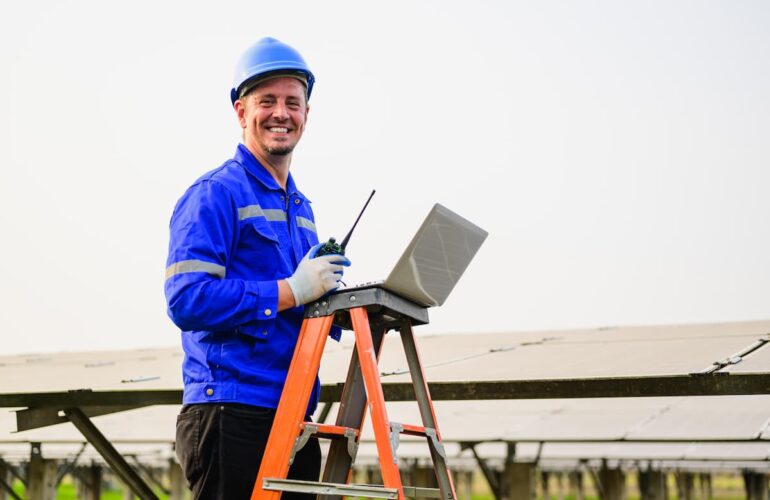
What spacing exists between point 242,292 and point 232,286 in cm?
3

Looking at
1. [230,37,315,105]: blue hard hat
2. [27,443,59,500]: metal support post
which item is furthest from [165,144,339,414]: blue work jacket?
[27,443,59,500]: metal support post

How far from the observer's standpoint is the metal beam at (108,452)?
4.98 meters

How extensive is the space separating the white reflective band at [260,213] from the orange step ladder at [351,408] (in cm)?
33

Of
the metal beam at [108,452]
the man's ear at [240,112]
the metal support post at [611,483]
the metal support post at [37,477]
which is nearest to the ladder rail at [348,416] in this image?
the man's ear at [240,112]

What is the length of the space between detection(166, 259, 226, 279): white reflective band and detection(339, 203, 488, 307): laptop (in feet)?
1.24

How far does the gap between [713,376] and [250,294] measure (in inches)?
83.5

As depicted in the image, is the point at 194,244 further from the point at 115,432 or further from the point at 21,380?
the point at 115,432

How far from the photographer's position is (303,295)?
9.30 ft

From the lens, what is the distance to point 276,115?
3010mm

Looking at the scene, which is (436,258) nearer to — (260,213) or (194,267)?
(260,213)

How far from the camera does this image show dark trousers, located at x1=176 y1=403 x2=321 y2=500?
110 inches

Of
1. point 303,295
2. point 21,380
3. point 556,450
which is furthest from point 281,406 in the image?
point 556,450

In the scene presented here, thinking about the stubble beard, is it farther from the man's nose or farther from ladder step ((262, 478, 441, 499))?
ladder step ((262, 478, 441, 499))

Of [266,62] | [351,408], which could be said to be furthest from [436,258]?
[266,62]
